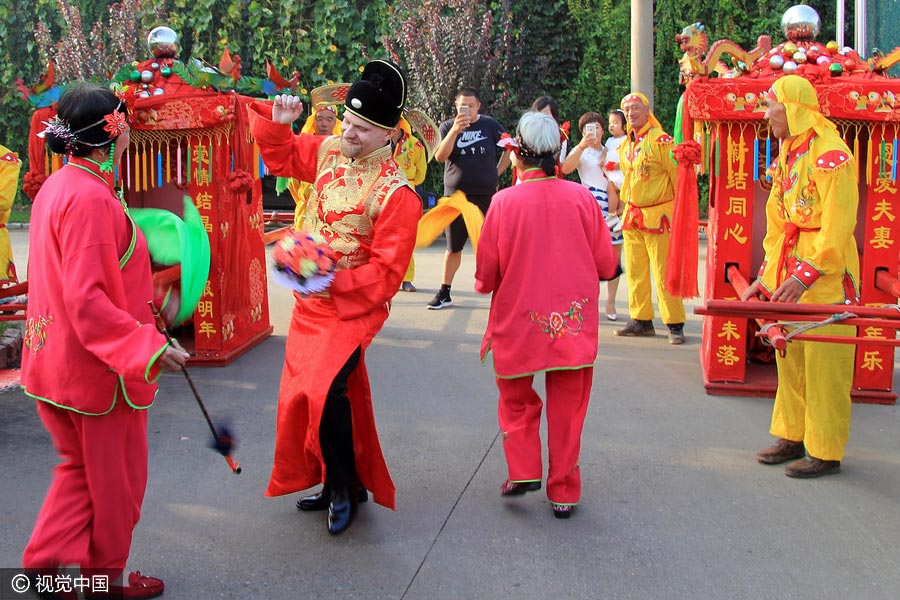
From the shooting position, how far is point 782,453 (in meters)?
4.43

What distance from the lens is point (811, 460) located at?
425 centimetres

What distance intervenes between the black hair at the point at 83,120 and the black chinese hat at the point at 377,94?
3.13 ft

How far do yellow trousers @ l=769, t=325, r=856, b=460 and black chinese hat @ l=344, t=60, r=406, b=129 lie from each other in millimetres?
2075

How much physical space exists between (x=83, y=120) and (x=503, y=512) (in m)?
2.23

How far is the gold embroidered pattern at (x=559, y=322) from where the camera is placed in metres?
3.82

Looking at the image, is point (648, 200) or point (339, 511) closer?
point (339, 511)

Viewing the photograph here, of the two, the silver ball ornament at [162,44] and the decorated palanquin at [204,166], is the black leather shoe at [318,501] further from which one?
the silver ball ornament at [162,44]

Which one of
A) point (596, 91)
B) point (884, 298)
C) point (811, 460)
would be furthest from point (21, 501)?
point (596, 91)

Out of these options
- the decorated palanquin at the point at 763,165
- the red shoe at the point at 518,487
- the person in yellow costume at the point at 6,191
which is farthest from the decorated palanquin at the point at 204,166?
the decorated palanquin at the point at 763,165

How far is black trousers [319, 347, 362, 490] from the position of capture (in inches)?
136

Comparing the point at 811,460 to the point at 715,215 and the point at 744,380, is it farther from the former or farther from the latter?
the point at 715,215

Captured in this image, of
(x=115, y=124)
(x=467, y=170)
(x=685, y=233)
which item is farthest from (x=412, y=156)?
(x=115, y=124)

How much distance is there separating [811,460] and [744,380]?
4.39ft

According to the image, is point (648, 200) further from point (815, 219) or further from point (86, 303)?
point (86, 303)
